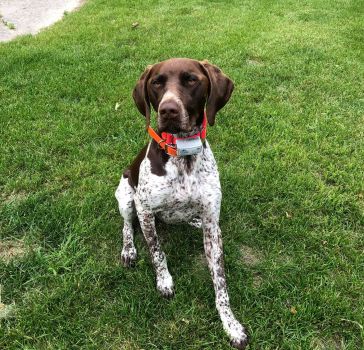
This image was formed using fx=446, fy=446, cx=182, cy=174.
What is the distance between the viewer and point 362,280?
3.48m

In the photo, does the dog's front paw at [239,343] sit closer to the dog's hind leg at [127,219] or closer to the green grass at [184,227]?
the green grass at [184,227]

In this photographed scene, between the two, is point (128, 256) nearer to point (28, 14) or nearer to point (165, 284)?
point (165, 284)

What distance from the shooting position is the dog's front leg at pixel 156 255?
3346mm

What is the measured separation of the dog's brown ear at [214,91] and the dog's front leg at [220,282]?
0.79 m

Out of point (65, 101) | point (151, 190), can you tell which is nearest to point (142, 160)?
point (151, 190)

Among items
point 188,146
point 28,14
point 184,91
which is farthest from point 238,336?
point 28,14

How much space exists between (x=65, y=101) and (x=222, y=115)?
217 centimetres

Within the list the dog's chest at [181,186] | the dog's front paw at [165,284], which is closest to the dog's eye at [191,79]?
the dog's chest at [181,186]

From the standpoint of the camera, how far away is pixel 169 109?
Answer: 282cm

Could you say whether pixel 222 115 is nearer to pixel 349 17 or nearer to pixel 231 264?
pixel 231 264

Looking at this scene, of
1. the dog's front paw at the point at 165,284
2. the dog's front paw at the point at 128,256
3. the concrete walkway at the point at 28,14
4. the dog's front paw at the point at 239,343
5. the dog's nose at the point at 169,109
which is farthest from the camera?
the concrete walkway at the point at 28,14

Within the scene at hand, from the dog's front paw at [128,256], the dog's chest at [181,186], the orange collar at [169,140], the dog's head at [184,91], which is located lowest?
the dog's front paw at [128,256]

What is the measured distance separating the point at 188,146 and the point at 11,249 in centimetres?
185

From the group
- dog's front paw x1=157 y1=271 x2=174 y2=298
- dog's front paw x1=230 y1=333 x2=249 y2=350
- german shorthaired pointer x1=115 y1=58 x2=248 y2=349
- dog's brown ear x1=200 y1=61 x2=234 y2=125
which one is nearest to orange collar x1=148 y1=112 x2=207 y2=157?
german shorthaired pointer x1=115 y1=58 x2=248 y2=349
